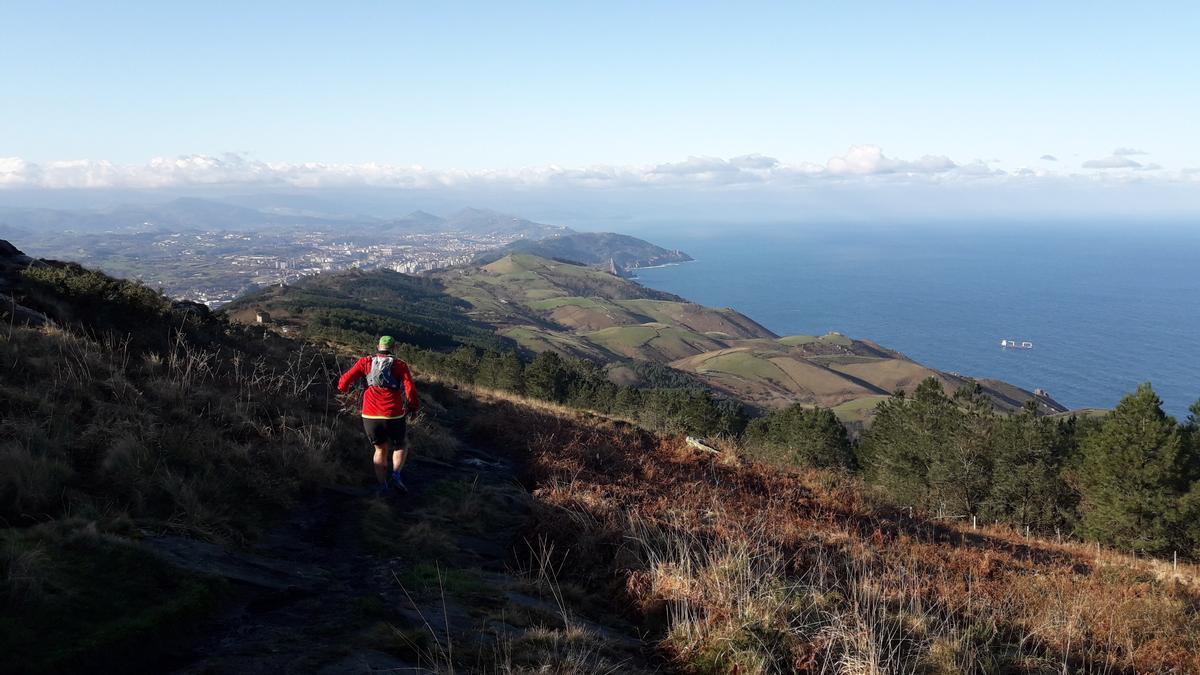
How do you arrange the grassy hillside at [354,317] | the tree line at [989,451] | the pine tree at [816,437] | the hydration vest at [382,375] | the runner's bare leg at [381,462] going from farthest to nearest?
the grassy hillside at [354,317] → the pine tree at [816,437] → the tree line at [989,451] → the hydration vest at [382,375] → the runner's bare leg at [381,462]

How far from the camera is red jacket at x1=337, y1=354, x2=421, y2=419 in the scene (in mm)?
9445

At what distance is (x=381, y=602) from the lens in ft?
17.5

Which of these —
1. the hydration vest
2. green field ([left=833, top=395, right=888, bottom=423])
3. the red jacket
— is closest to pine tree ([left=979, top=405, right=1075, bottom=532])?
the red jacket

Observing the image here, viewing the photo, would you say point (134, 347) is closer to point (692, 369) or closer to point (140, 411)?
point (140, 411)

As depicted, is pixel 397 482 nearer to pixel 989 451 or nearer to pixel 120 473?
pixel 120 473

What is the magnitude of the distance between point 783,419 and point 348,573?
54.0m

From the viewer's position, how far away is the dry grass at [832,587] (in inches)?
205

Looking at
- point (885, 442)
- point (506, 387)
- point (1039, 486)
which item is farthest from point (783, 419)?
point (506, 387)

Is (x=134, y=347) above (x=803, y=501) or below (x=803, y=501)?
above

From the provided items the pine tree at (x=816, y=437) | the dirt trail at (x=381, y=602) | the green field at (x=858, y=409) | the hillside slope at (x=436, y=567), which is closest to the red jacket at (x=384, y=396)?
the hillside slope at (x=436, y=567)

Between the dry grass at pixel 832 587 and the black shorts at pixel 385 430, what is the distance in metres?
2.39

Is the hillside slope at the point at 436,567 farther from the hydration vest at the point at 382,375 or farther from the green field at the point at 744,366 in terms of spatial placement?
the green field at the point at 744,366

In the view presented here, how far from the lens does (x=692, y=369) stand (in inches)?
7259

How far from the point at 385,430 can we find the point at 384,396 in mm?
521
